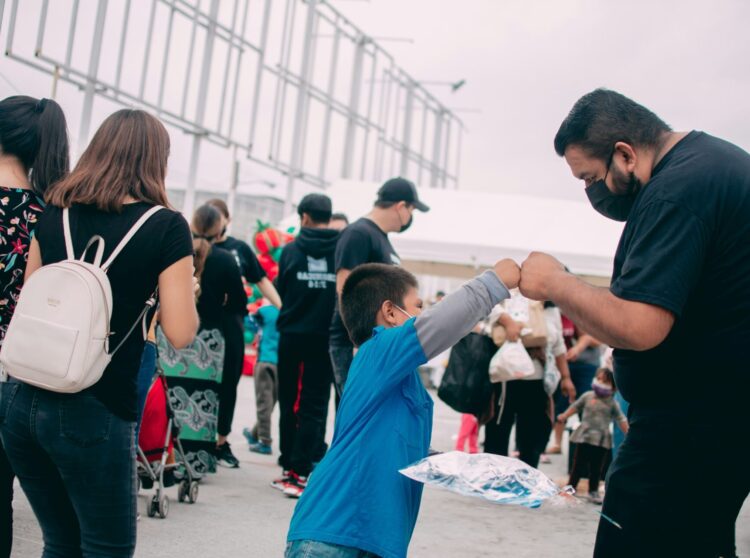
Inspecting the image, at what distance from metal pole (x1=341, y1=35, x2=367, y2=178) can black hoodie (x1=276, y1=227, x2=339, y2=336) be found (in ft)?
51.2

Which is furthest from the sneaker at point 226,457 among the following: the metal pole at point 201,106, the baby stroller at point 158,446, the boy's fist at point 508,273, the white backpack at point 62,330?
the metal pole at point 201,106

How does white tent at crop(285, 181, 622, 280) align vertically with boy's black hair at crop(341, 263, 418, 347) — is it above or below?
above

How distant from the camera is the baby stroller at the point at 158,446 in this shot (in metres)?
4.89

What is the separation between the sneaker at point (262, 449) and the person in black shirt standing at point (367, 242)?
2359mm

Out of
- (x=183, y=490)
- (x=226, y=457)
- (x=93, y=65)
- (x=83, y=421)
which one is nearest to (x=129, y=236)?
(x=83, y=421)

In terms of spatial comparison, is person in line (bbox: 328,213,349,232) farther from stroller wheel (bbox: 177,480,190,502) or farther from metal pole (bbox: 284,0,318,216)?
metal pole (bbox: 284,0,318,216)

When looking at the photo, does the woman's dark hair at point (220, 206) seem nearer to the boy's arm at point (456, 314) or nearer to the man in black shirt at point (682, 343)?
the boy's arm at point (456, 314)

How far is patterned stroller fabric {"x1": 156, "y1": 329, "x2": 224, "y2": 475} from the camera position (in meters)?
5.86

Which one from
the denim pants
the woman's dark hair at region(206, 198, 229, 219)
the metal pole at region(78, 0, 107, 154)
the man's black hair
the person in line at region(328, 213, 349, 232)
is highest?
the metal pole at region(78, 0, 107, 154)

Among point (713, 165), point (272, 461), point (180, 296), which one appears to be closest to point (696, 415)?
point (713, 165)

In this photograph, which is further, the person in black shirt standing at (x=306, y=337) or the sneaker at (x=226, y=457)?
the sneaker at (x=226, y=457)

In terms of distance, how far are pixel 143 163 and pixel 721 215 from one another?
162 cm

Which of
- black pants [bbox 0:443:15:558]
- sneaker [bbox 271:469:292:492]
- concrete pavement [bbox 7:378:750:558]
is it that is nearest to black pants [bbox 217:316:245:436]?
concrete pavement [bbox 7:378:750:558]

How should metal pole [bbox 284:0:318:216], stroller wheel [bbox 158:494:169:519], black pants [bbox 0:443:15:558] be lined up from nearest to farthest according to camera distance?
black pants [bbox 0:443:15:558], stroller wheel [bbox 158:494:169:519], metal pole [bbox 284:0:318:216]
